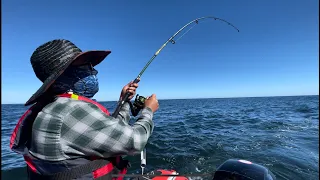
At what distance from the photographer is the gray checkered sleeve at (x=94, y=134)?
164cm

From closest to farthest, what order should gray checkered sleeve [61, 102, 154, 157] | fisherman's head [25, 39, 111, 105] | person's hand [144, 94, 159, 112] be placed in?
gray checkered sleeve [61, 102, 154, 157]
fisherman's head [25, 39, 111, 105]
person's hand [144, 94, 159, 112]

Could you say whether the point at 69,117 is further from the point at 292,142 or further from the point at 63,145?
the point at 292,142


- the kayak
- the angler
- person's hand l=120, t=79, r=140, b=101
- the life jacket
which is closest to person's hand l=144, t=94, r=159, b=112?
the angler

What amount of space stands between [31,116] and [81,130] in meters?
0.64

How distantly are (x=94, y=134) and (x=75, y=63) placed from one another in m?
0.72

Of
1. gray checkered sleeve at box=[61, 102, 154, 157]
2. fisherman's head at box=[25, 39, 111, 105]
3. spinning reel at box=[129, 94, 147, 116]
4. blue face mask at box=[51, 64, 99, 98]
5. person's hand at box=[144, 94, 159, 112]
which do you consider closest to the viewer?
gray checkered sleeve at box=[61, 102, 154, 157]

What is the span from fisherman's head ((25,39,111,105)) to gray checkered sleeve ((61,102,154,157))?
34 centimetres

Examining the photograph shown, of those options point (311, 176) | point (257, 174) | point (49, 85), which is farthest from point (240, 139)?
point (49, 85)

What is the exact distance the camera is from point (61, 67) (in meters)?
1.83

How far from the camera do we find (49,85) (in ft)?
5.61

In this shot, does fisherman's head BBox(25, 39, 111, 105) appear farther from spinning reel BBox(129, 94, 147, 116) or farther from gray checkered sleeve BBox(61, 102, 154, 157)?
spinning reel BBox(129, 94, 147, 116)

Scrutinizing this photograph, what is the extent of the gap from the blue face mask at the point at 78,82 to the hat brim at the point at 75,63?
85 mm

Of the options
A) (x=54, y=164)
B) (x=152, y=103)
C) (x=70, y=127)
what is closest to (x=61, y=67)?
(x=70, y=127)

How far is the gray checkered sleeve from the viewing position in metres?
1.64
